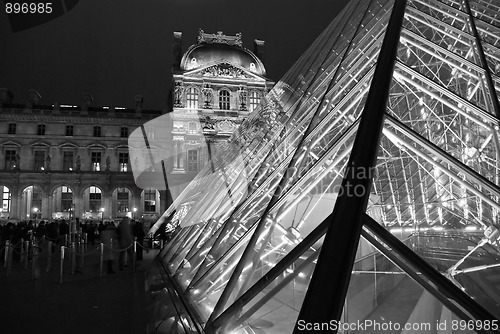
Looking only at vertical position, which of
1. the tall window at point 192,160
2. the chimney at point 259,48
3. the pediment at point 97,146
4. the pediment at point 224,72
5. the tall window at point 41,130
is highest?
the chimney at point 259,48

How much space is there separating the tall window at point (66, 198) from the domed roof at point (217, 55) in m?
15.4

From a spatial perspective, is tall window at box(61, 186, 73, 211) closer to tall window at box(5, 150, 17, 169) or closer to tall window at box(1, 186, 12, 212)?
tall window at box(1, 186, 12, 212)

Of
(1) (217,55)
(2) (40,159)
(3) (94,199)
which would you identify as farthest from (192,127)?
(2) (40,159)

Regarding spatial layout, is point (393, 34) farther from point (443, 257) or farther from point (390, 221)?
point (390, 221)

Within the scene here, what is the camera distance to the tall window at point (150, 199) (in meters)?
40.9

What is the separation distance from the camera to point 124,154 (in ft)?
137

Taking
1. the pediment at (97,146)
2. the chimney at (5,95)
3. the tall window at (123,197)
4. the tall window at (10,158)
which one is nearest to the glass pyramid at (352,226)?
the tall window at (123,197)

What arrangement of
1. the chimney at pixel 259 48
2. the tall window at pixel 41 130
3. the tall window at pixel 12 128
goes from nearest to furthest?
the tall window at pixel 12 128 → the tall window at pixel 41 130 → the chimney at pixel 259 48

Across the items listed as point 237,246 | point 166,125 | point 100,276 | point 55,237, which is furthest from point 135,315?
point 166,125

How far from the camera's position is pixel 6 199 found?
3850 centimetres

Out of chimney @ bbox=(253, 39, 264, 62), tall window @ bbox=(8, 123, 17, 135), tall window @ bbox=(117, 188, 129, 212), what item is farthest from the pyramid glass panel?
chimney @ bbox=(253, 39, 264, 62)

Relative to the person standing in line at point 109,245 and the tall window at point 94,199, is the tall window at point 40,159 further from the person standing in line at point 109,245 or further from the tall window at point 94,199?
the person standing in line at point 109,245

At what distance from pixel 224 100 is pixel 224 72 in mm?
2546

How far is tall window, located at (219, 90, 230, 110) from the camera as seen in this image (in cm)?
4128
